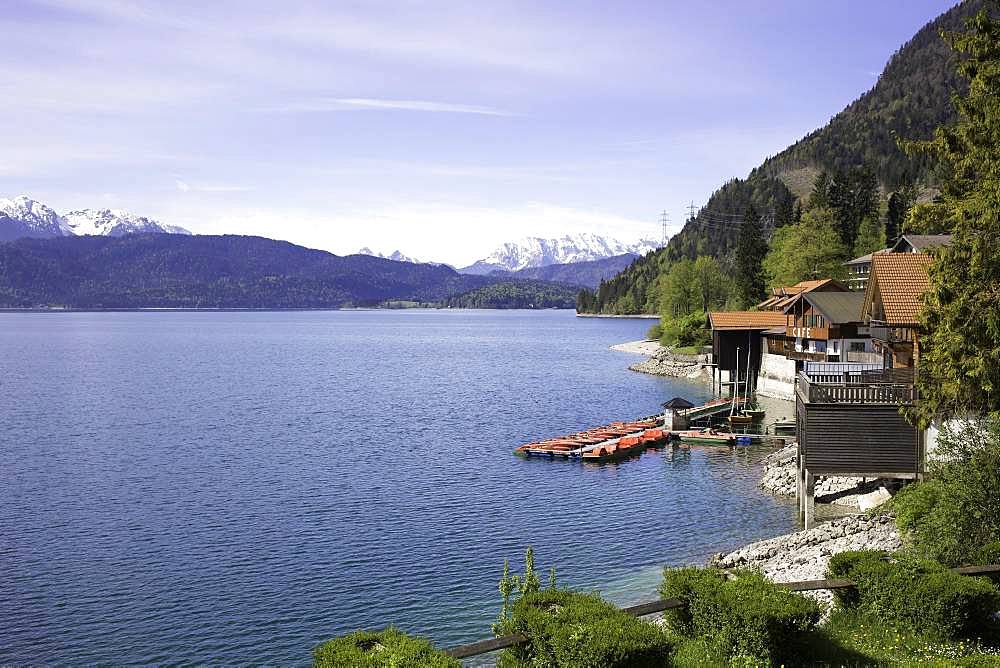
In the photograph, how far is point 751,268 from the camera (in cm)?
11931

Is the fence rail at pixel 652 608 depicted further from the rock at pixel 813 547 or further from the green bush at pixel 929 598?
the rock at pixel 813 547

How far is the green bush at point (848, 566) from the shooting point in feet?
52.3

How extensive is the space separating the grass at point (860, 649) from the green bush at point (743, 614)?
0.28 meters

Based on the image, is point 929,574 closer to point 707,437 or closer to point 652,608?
point 652,608

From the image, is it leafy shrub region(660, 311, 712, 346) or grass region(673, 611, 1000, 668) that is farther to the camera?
leafy shrub region(660, 311, 712, 346)

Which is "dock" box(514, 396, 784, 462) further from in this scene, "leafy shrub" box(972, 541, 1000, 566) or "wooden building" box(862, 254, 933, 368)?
"leafy shrub" box(972, 541, 1000, 566)

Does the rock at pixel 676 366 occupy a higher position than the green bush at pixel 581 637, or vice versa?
the green bush at pixel 581 637

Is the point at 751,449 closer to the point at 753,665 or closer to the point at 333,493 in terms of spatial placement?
the point at 333,493

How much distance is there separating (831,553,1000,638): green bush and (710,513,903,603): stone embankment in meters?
8.55

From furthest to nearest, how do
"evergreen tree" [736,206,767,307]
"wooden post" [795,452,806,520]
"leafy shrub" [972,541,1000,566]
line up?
"evergreen tree" [736,206,767,307] → "wooden post" [795,452,806,520] → "leafy shrub" [972,541,1000,566]

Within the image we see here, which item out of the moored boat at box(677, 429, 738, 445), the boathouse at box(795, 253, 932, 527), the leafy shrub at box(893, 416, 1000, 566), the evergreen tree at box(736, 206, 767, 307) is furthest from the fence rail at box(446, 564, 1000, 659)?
the evergreen tree at box(736, 206, 767, 307)

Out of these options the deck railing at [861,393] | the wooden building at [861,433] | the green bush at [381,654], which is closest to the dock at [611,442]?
the wooden building at [861,433]

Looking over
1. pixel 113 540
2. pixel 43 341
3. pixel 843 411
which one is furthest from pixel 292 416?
pixel 43 341

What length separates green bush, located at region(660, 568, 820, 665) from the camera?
42.9 feet
